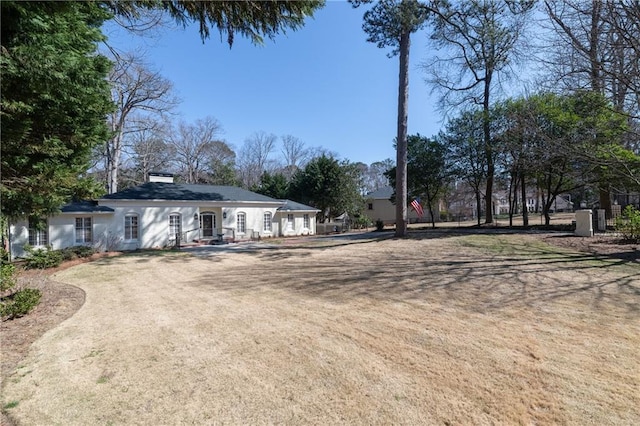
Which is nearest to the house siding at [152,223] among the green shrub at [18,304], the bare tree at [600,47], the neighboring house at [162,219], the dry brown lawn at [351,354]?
the neighboring house at [162,219]

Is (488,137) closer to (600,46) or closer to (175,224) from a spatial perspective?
(600,46)

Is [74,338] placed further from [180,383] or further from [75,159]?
[75,159]

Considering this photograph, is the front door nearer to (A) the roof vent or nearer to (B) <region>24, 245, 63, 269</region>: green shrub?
(A) the roof vent

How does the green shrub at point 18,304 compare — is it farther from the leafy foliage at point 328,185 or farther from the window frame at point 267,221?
the leafy foliage at point 328,185

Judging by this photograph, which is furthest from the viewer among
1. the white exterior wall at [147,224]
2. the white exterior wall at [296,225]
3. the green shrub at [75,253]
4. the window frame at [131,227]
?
the white exterior wall at [296,225]

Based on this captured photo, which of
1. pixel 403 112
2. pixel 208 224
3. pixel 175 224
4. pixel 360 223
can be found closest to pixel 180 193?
pixel 175 224

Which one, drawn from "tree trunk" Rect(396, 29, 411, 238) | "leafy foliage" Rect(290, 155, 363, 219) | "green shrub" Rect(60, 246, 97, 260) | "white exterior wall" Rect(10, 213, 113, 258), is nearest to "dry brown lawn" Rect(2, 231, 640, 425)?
"green shrub" Rect(60, 246, 97, 260)

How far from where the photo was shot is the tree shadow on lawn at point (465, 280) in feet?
21.0

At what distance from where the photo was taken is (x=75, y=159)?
27.5 feet

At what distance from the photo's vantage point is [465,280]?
7.90 meters

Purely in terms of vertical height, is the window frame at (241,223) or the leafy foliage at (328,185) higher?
the leafy foliage at (328,185)

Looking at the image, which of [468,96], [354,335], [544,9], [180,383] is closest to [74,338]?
[180,383]

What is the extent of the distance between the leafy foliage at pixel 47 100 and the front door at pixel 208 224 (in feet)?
45.4

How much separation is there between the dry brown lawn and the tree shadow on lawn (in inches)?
3.0
